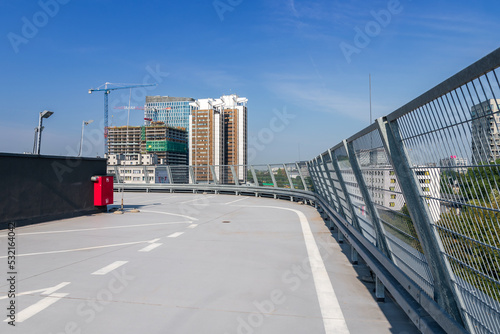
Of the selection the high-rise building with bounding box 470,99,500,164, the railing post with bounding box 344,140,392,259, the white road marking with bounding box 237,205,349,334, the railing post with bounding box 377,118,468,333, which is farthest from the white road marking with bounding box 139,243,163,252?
the high-rise building with bounding box 470,99,500,164

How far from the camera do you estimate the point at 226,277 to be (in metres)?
5.56

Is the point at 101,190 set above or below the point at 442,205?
above

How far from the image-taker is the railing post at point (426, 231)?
271 cm

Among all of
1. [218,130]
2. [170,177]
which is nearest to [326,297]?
[170,177]

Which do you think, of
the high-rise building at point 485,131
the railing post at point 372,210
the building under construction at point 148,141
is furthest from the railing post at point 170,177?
the building under construction at point 148,141

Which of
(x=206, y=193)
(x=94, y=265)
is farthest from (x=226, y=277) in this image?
(x=206, y=193)

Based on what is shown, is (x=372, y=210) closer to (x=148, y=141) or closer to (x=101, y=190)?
(x=101, y=190)

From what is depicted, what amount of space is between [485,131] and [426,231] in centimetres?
126

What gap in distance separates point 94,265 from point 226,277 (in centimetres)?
241

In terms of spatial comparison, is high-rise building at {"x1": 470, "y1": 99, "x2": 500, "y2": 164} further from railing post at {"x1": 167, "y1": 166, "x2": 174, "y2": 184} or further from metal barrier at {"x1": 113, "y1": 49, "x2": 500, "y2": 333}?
railing post at {"x1": 167, "y1": 166, "x2": 174, "y2": 184}

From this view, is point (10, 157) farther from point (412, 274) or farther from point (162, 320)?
point (412, 274)

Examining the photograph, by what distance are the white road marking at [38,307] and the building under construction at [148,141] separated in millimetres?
168882

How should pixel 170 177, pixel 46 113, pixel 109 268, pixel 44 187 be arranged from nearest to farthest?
pixel 109 268
pixel 44 187
pixel 46 113
pixel 170 177

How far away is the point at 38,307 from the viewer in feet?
14.1
